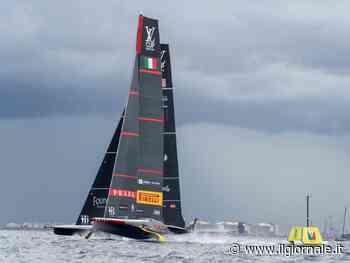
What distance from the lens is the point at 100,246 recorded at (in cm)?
8650

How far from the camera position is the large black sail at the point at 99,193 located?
97312 mm

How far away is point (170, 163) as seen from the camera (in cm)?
10844

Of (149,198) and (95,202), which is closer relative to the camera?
(149,198)

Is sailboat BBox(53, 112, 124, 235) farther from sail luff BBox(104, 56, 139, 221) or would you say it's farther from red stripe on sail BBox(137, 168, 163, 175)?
red stripe on sail BBox(137, 168, 163, 175)

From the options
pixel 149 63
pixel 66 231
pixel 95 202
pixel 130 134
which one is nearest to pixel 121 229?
pixel 95 202

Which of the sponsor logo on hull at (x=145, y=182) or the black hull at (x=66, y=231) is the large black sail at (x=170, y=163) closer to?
the sponsor logo on hull at (x=145, y=182)

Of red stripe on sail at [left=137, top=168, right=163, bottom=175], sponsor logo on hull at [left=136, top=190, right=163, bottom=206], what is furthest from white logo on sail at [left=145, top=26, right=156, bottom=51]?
sponsor logo on hull at [left=136, top=190, right=163, bottom=206]

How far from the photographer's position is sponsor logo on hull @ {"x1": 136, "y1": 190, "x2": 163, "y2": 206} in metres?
96.2

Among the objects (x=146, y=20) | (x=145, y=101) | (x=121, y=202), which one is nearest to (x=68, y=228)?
(x=121, y=202)

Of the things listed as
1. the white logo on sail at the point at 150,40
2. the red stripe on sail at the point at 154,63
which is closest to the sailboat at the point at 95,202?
the red stripe on sail at the point at 154,63

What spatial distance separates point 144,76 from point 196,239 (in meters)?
22.4

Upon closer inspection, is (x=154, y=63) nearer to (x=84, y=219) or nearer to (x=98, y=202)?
(x=98, y=202)

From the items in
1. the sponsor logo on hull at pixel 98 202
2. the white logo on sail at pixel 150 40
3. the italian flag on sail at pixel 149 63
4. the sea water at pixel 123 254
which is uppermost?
the white logo on sail at pixel 150 40

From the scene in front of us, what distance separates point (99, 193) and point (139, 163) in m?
5.70
